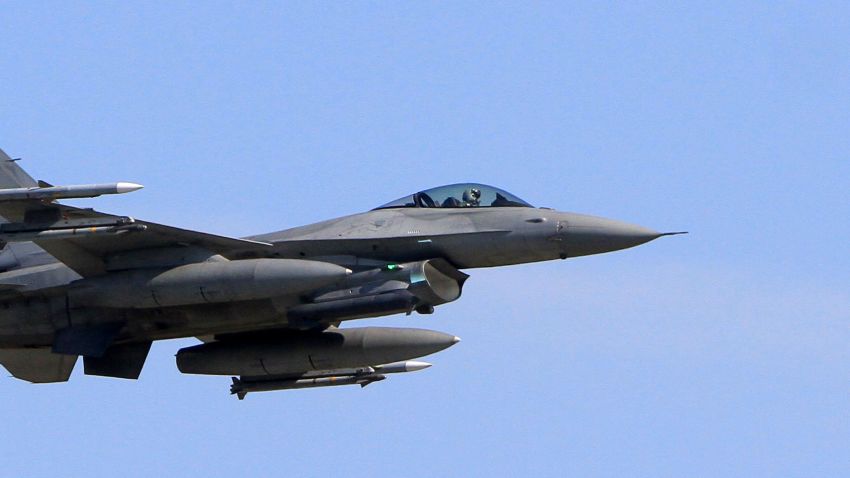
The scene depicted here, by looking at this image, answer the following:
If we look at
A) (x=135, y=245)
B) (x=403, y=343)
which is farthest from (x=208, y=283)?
(x=403, y=343)

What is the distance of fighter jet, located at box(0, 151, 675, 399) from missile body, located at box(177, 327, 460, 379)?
21 mm

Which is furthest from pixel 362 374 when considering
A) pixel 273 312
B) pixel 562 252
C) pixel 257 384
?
pixel 562 252

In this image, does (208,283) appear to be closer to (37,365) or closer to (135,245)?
(135,245)

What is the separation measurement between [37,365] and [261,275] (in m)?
6.40

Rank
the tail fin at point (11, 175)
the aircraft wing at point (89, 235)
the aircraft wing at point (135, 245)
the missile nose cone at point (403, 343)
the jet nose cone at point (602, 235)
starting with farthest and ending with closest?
the tail fin at point (11, 175), the missile nose cone at point (403, 343), the aircraft wing at point (135, 245), the jet nose cone at point (602, 235), the aircraft wing at point (89, 235)

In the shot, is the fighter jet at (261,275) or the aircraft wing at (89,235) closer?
the aircraft wing at (89,235)

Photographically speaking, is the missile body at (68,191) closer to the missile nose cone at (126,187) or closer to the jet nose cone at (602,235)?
the missile nose cone at (126,187)

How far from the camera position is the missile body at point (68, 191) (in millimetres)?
19266

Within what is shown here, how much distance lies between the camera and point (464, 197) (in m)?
22.6

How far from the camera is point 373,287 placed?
21859 millimetres

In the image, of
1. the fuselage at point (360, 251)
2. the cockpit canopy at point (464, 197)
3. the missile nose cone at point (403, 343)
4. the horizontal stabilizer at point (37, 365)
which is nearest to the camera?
the fuselage at point (360, 251)

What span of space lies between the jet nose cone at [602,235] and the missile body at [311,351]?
2804mm

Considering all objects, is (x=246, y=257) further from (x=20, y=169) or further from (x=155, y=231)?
(x=20, y=169)

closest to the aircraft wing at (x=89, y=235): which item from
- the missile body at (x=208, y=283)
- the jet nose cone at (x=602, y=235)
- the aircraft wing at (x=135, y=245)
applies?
the aircraft wing at (x=135, y=245)
